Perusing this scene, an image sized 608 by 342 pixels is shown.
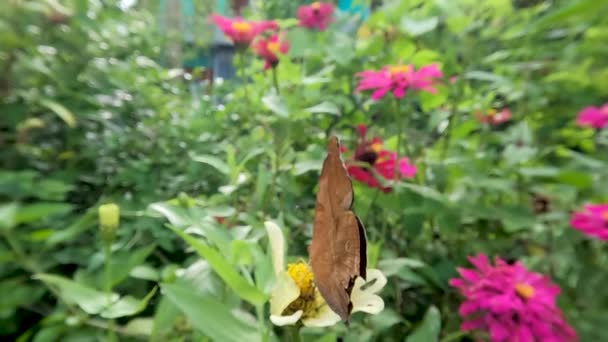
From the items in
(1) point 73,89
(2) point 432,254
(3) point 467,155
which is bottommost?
(2) point 432,254

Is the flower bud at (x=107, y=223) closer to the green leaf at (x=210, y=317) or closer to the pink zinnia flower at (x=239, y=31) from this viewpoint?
the green leaf at (x=210, y=317)

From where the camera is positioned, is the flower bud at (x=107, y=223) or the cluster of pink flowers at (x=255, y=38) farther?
the cluster of pink flowers at (x=255, y=38)

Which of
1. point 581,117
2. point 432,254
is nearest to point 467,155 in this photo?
point 432,254

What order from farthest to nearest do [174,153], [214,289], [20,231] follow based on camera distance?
[174,153], [20,231], [214,289]

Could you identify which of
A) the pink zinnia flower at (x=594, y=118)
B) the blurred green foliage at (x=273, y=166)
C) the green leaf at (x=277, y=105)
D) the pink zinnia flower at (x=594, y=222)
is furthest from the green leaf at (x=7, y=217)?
the pink zinnia flower at (x=594, y=118)

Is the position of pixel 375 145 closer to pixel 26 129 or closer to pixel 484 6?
pixel 484 6
